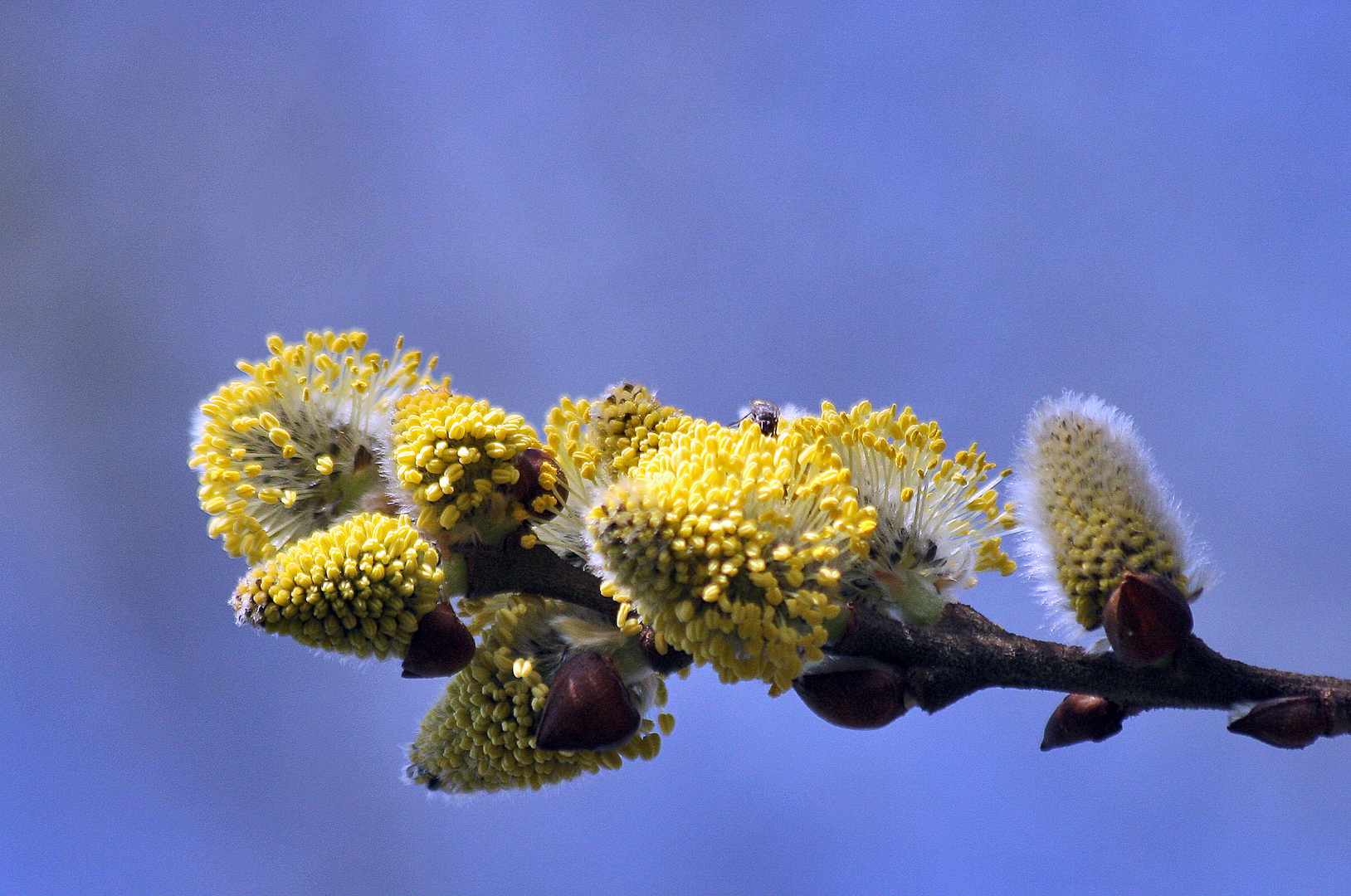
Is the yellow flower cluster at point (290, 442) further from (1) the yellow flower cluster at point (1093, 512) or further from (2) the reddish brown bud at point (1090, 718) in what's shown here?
(2) the reddish brown bud at point (1090, 718)

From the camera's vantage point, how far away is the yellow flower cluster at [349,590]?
940 millimetres

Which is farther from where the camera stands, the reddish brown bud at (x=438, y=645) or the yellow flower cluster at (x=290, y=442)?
the yellow flower cluster at (x=290, y=442)

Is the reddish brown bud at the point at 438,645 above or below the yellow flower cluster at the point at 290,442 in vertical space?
below

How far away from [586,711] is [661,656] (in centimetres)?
9

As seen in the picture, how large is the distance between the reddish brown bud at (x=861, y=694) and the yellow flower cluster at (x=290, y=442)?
51 centimetres

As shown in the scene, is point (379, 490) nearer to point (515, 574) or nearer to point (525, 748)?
point (515, 574)

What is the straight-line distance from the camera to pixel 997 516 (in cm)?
115

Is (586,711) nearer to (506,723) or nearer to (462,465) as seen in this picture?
(506,723)

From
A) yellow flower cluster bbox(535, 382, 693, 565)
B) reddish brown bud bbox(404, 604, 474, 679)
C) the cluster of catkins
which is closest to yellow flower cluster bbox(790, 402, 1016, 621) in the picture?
the cluster of catkins

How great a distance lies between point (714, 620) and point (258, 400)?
0.55 m

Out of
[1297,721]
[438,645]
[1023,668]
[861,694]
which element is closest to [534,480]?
[438,645]

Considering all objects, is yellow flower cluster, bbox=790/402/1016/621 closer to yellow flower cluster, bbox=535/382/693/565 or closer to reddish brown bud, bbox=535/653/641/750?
yellow flower cluster, bbox=535/382/693/565

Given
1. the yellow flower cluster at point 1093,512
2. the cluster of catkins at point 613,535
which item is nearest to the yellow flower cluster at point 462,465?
the cluster of catkins at point 613,535

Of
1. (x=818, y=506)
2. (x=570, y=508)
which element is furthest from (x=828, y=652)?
(x=570, y=508)
